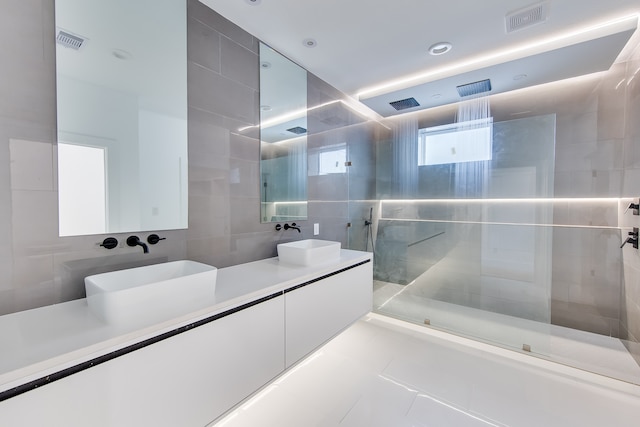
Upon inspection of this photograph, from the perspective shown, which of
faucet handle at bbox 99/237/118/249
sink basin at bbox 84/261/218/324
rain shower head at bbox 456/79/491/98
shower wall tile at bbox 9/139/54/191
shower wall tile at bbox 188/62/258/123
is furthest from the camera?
rain shower head at bbox 456/79/491/98

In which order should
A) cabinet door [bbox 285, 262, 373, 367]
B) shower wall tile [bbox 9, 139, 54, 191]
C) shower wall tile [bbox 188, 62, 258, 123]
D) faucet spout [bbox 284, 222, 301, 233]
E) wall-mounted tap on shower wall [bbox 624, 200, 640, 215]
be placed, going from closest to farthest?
shower wall tile [bbox 9, 139, 54, 191], cabinet door [bbox 285, 262, 373, 367], shower wall tile [bbox 188, 62, 258, 123], wall-mounted tap on shower wall [bbox 624, 200, 640, 215], faucet spout [bbox 284, 222, 301, 233]

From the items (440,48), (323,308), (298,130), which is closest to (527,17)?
(440,48)

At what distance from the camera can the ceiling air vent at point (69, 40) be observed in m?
1.21

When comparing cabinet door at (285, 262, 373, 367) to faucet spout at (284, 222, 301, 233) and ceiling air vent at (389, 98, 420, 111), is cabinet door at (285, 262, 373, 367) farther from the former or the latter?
ceiling air vent at (389, 98, 420, 111)

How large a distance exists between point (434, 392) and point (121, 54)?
9.38 feet

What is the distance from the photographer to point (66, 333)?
3.01 ft

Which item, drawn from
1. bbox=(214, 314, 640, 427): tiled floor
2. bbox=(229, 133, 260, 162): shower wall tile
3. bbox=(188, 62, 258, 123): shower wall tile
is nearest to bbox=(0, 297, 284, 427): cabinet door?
bbox=(214, 314, 640, 427): tiled floor

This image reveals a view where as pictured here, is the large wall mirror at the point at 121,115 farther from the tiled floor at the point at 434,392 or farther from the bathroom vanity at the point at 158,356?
the tiled floor at the point at 434,392

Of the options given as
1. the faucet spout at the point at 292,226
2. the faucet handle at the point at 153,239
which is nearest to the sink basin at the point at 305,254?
the faucet spout at the point at 292,226

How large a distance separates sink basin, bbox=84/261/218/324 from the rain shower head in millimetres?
2958

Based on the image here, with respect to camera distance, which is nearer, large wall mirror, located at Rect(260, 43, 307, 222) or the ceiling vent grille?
the ceiling vent grille

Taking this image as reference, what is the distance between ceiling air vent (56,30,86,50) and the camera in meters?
1.21

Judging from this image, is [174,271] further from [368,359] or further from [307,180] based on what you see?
[368,359]

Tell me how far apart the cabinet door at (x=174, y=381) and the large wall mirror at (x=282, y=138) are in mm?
989
